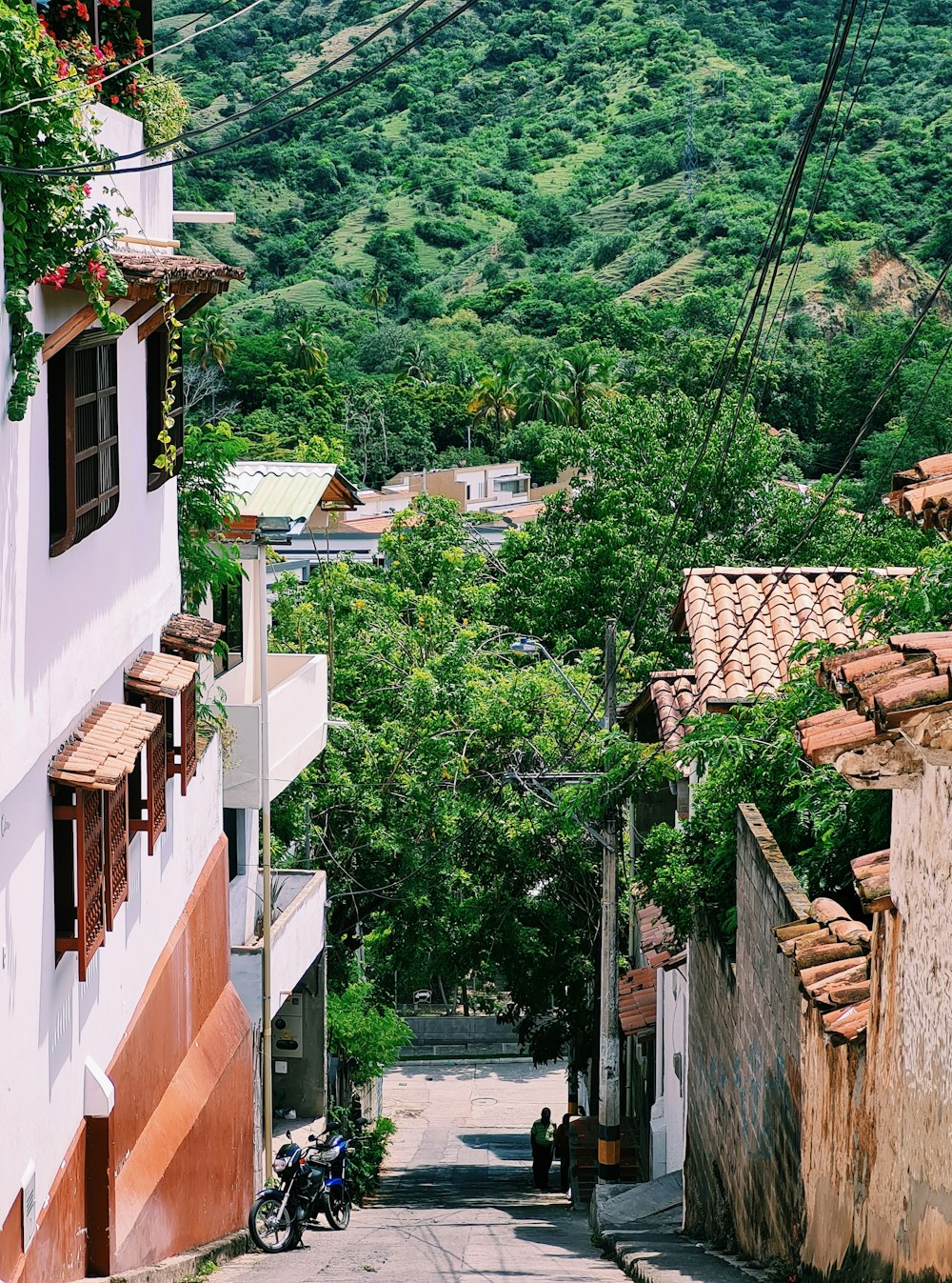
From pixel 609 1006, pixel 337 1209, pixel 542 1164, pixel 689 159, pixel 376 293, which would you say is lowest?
pixel 542 1164

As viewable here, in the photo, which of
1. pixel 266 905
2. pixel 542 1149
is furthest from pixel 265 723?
pixel 542 1149

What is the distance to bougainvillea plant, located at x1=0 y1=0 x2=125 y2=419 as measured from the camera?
784cm

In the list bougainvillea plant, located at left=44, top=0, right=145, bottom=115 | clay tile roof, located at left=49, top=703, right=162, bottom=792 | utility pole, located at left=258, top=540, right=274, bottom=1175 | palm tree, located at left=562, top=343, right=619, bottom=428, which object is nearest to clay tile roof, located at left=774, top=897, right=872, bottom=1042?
clay tile roof, located at left=49, top=703, right=162, bottom=792

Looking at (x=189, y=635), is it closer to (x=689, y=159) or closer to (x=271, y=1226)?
(x=271, y=1226)

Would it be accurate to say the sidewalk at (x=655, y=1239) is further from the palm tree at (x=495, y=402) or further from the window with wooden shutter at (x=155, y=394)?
the palm tree at (x=495, y=402)

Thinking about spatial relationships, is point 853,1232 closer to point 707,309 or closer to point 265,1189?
point 265,1189

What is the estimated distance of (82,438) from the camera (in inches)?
398

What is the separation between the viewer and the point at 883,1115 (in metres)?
7.22

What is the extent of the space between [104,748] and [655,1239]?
7.63m

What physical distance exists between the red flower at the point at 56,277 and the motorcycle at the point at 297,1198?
9.56 m

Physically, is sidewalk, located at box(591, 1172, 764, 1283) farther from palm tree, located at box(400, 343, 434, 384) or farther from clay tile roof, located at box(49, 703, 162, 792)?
palm tree, located at box(400, 343, 434, 384)

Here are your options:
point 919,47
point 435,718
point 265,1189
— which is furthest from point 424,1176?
point 919,47

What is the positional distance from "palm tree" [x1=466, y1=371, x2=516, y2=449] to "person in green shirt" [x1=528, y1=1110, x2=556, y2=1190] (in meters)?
70.6

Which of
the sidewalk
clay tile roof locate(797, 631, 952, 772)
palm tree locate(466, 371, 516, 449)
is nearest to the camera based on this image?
clay tile roof locate(797, 631, 952, 772)
